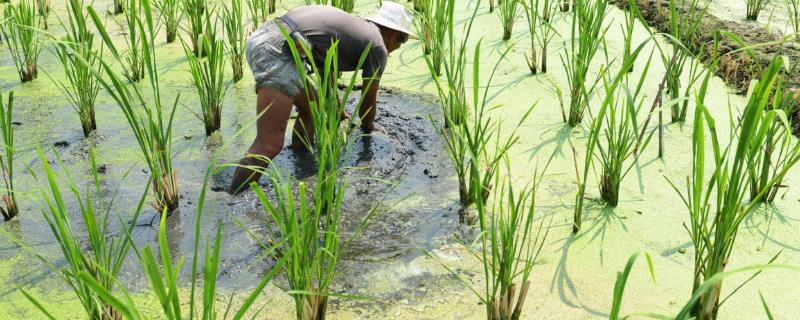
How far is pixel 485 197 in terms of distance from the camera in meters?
2.71

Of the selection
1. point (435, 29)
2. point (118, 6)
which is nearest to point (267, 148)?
point (435, 29)

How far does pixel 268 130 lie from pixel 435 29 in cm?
117

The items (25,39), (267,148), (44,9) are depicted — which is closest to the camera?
(267,148)

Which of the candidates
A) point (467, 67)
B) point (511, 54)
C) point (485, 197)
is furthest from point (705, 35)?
point (485, 197)

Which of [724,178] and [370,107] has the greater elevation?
[724,178]

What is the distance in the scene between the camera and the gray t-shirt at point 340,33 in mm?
2922

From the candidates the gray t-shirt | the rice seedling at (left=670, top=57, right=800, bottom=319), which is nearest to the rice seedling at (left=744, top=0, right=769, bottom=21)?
the gray t-shirt

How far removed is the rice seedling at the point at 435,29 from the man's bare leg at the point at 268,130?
1.99 ft

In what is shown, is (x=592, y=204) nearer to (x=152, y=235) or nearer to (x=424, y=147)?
(x=424, y=147)

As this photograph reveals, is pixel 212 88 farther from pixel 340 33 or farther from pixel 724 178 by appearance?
pixel 724 178

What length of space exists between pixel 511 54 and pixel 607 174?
5.20ft

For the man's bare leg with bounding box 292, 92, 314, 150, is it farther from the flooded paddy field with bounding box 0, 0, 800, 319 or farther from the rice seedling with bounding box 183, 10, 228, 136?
the rice seedling with bounding box 183, 10, 228, 136

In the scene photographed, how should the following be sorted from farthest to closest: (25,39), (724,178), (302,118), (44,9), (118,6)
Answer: (118,6) → (44,9) → (25,39) → (302,118) → (724,178)

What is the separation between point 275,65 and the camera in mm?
2854
